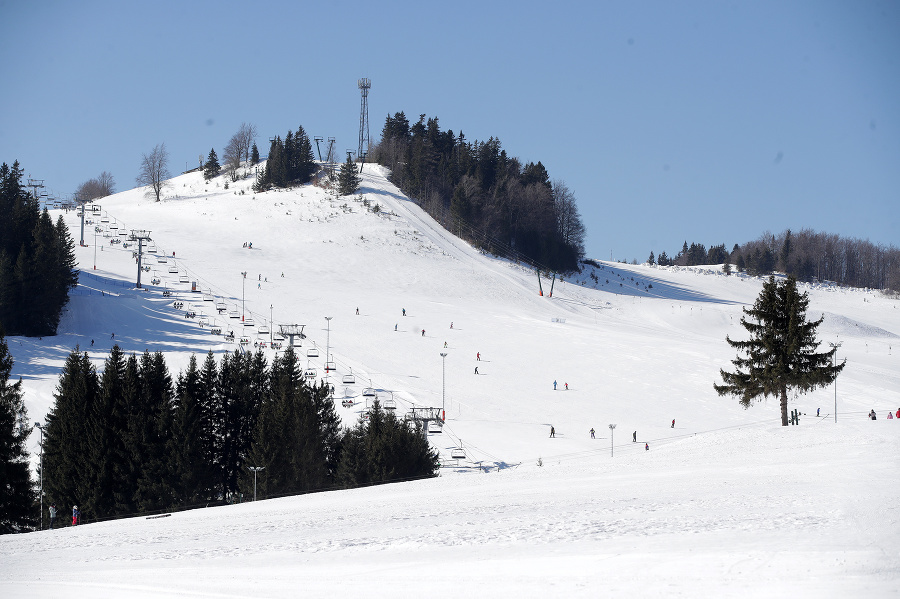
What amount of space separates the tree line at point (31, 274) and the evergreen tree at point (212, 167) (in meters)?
79.2

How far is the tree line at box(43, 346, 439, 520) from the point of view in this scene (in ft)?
101

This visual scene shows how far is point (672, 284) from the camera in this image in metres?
123

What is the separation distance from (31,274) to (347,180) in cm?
6462

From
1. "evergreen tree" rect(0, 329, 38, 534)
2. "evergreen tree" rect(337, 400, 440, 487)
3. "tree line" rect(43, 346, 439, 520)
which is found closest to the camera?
"evergreen tree" rect(0, 329, 38, 534)

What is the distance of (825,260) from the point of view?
156875 mm

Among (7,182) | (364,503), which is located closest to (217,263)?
(7,182)

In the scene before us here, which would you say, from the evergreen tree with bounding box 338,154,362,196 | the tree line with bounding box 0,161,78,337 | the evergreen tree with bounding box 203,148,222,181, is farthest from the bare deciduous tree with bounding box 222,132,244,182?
the tree line with bounding box 0,161,78,337

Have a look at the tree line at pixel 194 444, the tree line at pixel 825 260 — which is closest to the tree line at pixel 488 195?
the tree line at pixel 825 260

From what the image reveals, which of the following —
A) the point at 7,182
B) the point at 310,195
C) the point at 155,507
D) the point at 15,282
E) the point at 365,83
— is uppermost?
the point at 365,83

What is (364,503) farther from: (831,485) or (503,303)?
(503,303)

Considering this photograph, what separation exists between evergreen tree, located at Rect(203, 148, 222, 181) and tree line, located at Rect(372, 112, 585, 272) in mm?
29714

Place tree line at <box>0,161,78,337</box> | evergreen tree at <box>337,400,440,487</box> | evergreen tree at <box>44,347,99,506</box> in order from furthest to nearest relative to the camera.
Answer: tree line at <box>0,161,78,337</box>, evergreen tree at <box>337,400,440,487</box>, evergreen tree at <box>44,347,99,506</box>

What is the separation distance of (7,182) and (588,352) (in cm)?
5167

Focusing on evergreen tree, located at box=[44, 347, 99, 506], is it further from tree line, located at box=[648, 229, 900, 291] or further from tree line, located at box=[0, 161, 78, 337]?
tree line, located at box=[648, 229, 900, 291]
